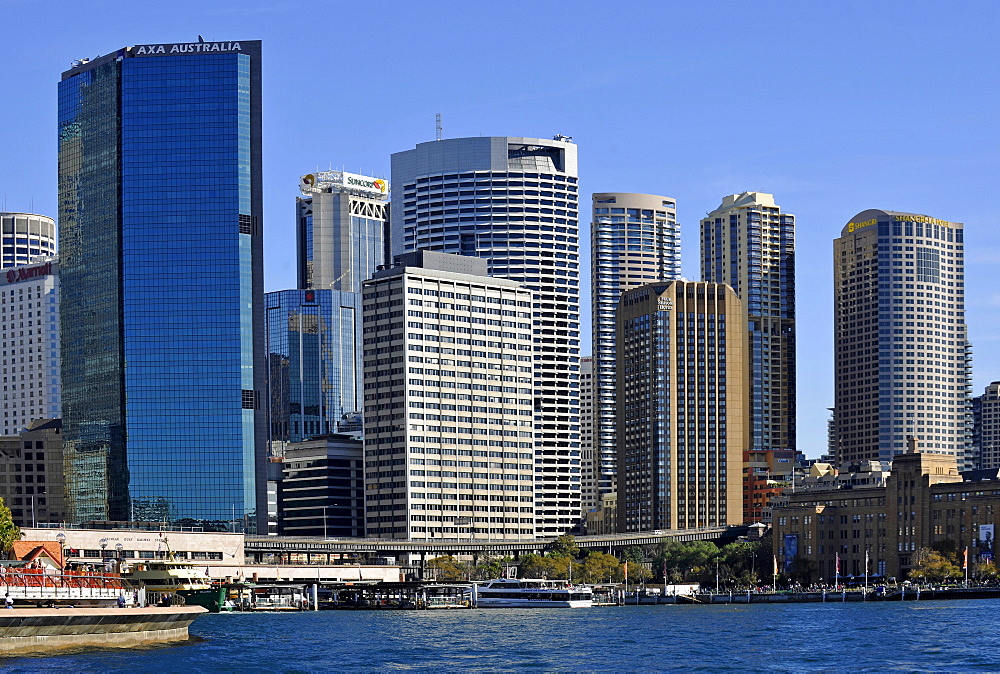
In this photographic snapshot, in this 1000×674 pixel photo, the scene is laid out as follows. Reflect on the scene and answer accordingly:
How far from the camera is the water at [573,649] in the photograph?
136 meters

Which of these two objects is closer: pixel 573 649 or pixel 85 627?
pixel 85 627

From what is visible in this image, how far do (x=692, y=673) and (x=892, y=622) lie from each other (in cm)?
7260

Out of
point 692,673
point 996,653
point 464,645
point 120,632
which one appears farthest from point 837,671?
point 120,632

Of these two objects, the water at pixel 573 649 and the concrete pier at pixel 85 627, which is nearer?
the concrete pier at pixel 85 627

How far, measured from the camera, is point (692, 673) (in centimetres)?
13150

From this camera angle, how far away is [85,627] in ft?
458

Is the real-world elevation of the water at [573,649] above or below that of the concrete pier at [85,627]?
below

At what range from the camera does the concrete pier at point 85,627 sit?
437ft

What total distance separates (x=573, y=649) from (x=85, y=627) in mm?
45883

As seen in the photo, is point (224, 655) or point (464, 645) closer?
point (224, 655)

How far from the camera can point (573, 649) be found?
158m

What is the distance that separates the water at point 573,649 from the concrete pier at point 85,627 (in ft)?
6.43

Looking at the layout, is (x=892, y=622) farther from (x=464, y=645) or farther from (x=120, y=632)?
(x=120, y=632)

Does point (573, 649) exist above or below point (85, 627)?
below
